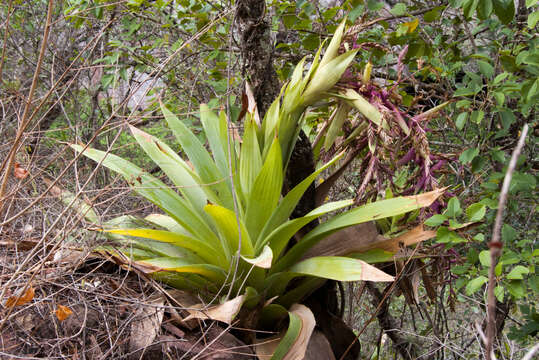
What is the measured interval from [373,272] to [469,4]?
2.94 ft

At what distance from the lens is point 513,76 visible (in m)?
1.65

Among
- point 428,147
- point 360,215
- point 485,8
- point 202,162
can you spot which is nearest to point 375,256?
point 360,215

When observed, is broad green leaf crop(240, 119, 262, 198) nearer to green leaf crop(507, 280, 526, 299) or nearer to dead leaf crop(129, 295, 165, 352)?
dead leaf crop(129, 295, 165, 352)

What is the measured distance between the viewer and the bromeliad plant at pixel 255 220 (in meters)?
1.49

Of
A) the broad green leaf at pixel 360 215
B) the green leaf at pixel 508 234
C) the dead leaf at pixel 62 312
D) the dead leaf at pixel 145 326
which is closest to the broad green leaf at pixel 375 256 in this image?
the broad green leaf at pixel 360 215

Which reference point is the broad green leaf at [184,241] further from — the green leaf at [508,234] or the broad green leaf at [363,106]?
the green leaf at [508,234]

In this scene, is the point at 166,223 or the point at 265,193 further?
the point at 166,223

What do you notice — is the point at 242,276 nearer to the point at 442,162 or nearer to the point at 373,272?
the point at 373,272

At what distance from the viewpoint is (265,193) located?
5.19 ft

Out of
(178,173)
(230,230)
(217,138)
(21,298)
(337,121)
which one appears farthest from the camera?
(217,138)

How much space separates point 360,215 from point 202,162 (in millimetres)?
630

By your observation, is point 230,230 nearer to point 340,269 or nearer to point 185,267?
point 185,267

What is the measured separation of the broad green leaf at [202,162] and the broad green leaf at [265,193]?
0.13 metres

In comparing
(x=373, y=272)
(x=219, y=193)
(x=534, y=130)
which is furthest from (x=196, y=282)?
(x=534, y=130)
